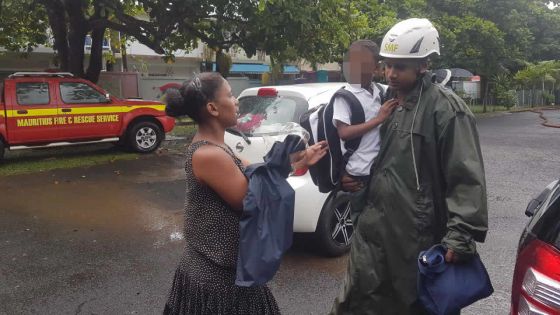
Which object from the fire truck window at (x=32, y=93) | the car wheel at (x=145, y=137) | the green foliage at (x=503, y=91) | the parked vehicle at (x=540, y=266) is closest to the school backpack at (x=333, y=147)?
the parked vehicle at (x=540, y=266)

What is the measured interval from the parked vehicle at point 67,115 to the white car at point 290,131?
212 inches

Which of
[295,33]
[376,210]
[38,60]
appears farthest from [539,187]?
[38,60]

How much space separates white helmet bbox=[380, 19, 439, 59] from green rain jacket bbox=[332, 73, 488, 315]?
130 millimetres

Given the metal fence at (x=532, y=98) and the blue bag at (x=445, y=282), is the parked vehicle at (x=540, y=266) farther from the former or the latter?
the metal fence at (x=532, y=98)

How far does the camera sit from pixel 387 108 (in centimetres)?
249

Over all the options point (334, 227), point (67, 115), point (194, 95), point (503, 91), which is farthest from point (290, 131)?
point (503, 91)

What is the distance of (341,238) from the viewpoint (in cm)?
489

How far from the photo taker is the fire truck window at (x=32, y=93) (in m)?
9.38

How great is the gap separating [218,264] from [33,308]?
2.57 metres

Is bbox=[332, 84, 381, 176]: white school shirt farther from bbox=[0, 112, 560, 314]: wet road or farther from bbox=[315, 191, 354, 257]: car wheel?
bbox=[315, 191, 354, 257]: car wheel

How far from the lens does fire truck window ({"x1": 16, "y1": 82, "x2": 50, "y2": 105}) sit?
9375 millimetres

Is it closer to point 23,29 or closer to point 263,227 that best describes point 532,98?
point 23,29

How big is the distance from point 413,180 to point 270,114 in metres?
2.91

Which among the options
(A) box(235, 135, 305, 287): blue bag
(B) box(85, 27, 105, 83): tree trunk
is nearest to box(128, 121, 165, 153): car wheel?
(B) box(85, 27, 105, 83): tree trunk
